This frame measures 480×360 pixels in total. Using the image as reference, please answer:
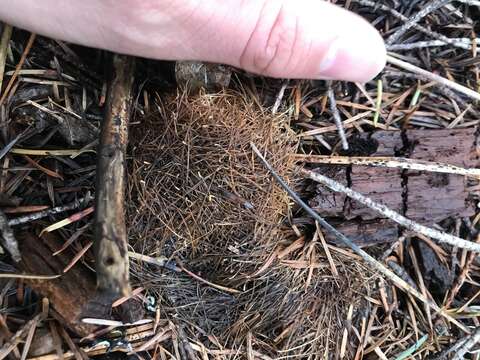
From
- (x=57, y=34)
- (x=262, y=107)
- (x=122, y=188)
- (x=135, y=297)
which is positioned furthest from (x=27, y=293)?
(x=262, y=107)

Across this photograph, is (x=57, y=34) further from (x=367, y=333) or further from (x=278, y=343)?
(x=367, y=333)

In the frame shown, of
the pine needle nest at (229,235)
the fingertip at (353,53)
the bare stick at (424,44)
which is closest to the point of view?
the fingertip at (353,53)

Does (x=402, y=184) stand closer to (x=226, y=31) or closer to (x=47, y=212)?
(x=226, y=31)

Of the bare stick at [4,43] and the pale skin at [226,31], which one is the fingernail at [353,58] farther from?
the bare stick at [4,43]

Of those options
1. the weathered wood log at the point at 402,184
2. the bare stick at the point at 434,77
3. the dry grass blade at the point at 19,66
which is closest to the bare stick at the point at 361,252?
the weathered wood log at the point at 402,184

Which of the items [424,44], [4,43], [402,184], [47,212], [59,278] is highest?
[424,44]

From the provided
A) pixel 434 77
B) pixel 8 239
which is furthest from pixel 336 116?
pixel 8 239

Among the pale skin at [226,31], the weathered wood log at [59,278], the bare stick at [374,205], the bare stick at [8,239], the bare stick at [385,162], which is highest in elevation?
the pale skin at [226,31]

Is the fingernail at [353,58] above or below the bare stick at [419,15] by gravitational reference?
below
